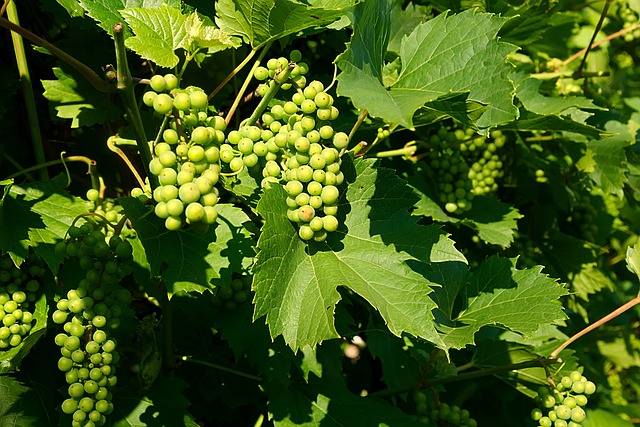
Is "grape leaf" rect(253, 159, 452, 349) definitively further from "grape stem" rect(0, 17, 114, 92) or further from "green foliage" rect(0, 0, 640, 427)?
"grape stem" rect(0, 17, 114, 92)

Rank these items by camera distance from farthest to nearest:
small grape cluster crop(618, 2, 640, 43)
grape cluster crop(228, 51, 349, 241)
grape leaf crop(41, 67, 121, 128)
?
1. small grape cluster crop(618, 2, 640, 43)
2. grape leaf crop(41, 67, 121, 128)
3. grape cluster crop(228, 51, 349, 241)

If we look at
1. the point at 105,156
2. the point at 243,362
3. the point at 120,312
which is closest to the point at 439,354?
the point at 243,362

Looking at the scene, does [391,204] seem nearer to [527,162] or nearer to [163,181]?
[163,181]

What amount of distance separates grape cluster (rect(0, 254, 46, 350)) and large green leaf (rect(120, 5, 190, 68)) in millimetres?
618

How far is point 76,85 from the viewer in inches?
73.0

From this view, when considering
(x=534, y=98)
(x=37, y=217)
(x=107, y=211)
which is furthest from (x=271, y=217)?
(x=534, y=98)

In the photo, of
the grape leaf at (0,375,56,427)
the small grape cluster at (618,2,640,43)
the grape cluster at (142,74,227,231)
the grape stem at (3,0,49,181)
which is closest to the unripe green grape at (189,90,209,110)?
the grape cluster at (142,74,227,231)

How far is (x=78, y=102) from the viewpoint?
187 cm

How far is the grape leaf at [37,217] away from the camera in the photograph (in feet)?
5.05

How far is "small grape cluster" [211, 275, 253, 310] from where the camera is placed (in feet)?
5.57

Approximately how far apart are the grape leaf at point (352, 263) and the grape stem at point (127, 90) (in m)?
0.28

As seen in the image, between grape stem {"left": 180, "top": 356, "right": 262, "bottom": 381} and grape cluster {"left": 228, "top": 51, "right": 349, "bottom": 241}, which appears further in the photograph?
grape stem {"left": 180, "top": 356, "right": 262, "bottom": 381}

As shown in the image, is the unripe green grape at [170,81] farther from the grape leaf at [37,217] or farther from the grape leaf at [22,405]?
the grape leaf at [22,405]

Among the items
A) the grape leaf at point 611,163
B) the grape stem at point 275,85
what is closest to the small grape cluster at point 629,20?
the grape leaf at point 611,163
